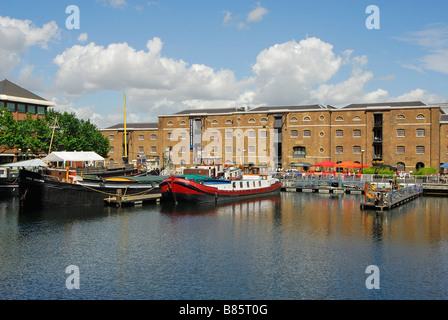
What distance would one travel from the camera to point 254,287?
18984 mm

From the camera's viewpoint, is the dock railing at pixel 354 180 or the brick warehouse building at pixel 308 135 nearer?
the dock railing at pixel 354 180

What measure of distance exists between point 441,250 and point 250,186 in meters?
29.6

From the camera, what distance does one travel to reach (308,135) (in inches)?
3214

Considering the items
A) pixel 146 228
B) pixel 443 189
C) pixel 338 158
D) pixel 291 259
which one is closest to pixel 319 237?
pixel 291 259

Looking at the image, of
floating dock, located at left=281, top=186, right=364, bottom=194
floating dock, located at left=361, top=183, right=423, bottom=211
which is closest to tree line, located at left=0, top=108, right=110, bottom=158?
floating dock, located at left=281, top=186, right=364, bottom=194

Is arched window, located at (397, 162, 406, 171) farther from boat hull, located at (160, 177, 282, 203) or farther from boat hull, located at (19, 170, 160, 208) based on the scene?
boat hull, located at (19, 170, 160, 208)

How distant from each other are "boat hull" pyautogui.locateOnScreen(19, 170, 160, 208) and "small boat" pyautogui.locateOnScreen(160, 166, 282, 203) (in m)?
6.53

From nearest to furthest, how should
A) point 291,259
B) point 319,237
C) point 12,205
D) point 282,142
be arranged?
point 291,259 < point 319,237 < point 12,205 < point 282,142

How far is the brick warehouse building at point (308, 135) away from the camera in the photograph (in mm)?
74375

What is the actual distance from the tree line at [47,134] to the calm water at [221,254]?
26.4 m

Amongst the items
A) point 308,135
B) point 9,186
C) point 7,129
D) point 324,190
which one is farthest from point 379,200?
point 7,129

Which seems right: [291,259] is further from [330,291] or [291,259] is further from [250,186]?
[250,186]

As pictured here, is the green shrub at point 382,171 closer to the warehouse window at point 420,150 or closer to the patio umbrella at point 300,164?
the warehouse window at point 420,150

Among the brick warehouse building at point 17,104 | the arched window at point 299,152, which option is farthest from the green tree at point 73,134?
the arched window at point 299,152
